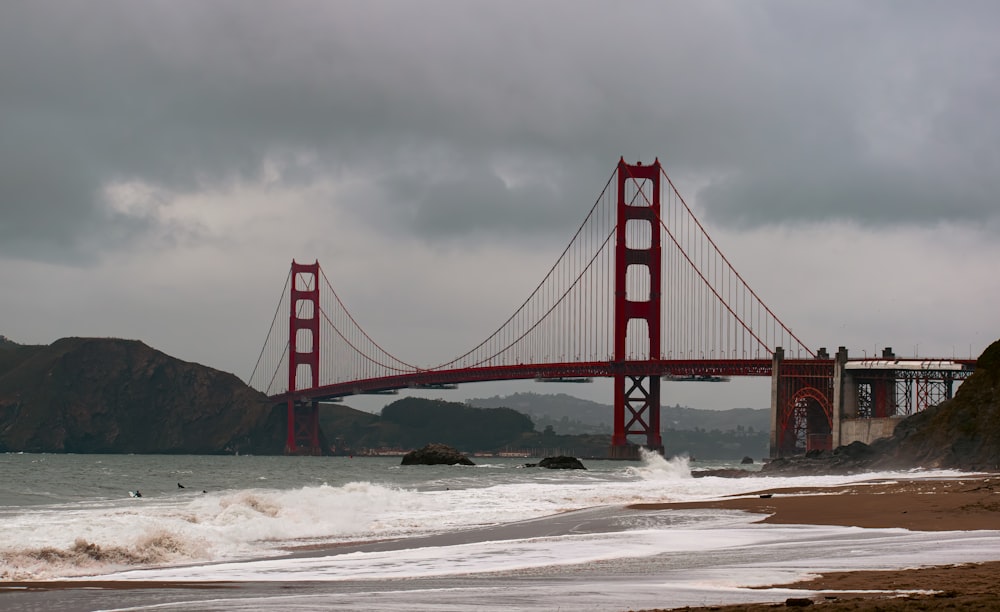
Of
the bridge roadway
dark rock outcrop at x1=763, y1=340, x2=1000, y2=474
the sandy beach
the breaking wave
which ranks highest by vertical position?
the bridge roadway

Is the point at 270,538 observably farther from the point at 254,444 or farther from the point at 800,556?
the point at 254,444

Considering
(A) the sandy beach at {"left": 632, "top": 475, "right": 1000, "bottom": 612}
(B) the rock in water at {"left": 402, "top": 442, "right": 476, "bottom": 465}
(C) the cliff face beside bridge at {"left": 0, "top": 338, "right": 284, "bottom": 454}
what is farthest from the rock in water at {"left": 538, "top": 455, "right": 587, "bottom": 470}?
(C) the cliff face beside bridge at {"left": 0, "top": 338, "right": 284, "bottom": 454}

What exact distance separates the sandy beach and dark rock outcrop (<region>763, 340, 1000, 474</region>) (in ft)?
36.6

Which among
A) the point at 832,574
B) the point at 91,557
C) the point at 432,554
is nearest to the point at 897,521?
the point at 432,554

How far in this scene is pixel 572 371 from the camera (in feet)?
295

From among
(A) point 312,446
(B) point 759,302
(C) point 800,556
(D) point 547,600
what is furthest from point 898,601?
(A) point 312,446

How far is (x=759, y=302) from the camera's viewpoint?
86.6 meters

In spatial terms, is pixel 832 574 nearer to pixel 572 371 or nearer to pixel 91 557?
pixel 91 557

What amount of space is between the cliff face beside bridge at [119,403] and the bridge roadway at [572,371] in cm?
5415

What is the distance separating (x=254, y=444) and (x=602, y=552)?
139 m

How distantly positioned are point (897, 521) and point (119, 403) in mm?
157429

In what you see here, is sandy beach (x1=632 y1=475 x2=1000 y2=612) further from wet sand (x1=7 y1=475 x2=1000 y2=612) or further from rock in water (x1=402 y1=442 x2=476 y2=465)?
rock in water (x1=402 y1=442 x2=476 y2=465)

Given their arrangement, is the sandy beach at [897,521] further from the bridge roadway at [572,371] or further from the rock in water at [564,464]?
the bridge roadway at [572,371]

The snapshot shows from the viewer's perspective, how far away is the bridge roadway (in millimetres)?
80688
